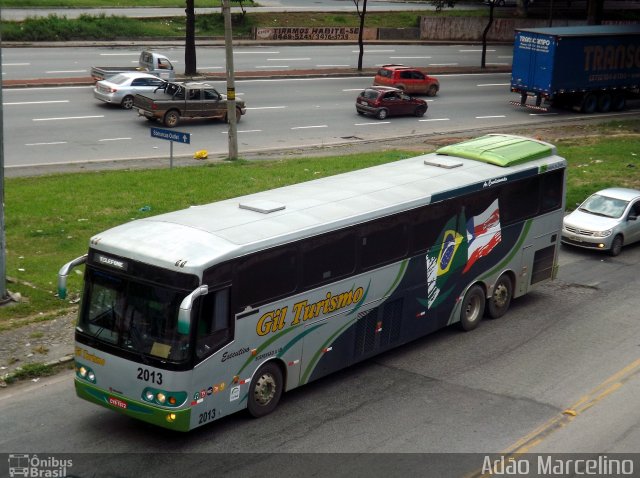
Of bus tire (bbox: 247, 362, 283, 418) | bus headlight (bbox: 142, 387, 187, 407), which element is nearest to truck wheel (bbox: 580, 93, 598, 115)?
bus tire (bbox: 247, 362, 283, 418)

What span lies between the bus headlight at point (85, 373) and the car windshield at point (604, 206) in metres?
15.3

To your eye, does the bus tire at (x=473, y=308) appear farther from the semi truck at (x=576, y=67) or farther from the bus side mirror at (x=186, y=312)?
the semi truck at (x=576, y=67)

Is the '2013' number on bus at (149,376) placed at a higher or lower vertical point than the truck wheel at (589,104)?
higher

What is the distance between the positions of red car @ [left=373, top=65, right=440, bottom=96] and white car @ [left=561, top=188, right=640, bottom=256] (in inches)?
896

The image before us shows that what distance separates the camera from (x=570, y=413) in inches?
573

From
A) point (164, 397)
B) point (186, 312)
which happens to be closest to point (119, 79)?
point (164, 397)

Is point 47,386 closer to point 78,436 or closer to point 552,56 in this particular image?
point 78,436

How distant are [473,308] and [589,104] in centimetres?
3303

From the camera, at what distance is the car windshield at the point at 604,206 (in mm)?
24594

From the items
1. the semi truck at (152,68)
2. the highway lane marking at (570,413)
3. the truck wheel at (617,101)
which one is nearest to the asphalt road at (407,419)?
the highway lane marking at (570,413)

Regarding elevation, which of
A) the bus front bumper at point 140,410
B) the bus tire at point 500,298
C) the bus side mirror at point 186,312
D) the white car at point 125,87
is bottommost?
the bus tire at point 500,298

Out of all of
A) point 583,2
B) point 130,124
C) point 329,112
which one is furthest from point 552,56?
point 583,2

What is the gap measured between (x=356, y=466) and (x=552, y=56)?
122 ft

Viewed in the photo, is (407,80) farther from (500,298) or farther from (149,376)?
(149,376)
